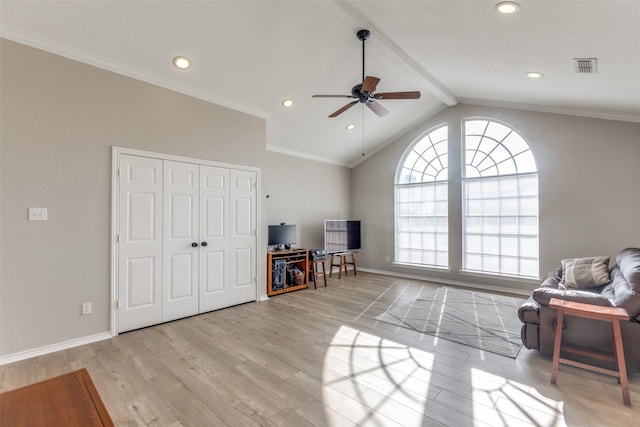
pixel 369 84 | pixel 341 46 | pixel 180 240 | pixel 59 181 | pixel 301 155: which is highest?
pixel 341 46

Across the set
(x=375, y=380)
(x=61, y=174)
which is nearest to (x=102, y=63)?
(x=61, y=174)

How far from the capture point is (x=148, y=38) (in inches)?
124

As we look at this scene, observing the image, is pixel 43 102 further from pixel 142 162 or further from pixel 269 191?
pixel 269 191

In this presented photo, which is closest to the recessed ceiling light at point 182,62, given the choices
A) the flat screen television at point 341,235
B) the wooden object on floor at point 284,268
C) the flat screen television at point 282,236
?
the flat screen television at point 282,236

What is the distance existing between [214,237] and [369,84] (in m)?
2.97

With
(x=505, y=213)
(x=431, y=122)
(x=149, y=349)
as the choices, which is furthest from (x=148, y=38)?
(x=505, y=213)

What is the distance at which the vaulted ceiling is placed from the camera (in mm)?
2662

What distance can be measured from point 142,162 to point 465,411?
4.13 m

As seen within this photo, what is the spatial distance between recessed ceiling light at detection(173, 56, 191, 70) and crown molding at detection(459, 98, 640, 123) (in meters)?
5.00

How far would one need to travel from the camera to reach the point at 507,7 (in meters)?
2.47

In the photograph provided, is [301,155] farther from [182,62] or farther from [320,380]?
[320,380]

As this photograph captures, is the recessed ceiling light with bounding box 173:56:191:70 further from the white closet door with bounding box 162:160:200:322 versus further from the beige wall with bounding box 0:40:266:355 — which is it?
the white closet door with bounding box 162:160:200:322

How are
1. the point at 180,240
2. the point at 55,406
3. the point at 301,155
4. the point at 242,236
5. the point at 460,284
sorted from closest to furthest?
1. the point at 55,406
2. the point at 180,240
3. the point at 242,236
4. the point at 460,284
5. the point at 301,155

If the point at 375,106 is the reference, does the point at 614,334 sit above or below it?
below
